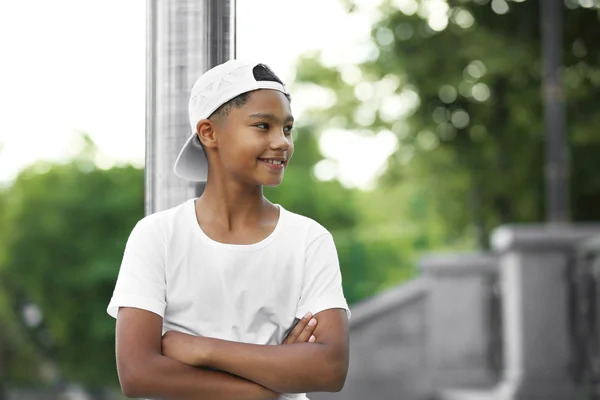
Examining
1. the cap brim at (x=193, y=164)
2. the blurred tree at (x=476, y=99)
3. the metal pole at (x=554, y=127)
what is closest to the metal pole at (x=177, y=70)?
the cap brim at (x=193, y=164)

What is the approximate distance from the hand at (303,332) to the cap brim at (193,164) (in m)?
0.46

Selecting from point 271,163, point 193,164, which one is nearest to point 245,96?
point 271,163

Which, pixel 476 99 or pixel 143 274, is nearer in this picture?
pixel 143 274

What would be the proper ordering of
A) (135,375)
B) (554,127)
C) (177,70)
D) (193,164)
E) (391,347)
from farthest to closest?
(391,347)
(554,127)
(177,70)
(193,164)
(135,375)

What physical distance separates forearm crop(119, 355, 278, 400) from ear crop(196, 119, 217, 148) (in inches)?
20.2

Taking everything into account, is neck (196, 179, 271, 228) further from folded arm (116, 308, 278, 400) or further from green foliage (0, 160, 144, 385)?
green foliage (0, 160, 144, 385)

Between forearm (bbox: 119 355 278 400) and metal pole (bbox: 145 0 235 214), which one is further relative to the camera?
metal pole (bbox: 145 0 235 214)

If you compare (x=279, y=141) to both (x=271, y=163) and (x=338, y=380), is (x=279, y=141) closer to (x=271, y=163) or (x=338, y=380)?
(x=271, y=163)

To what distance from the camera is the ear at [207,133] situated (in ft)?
8.66

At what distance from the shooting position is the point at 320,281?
8.47 feet

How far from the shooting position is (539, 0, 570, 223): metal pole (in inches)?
469

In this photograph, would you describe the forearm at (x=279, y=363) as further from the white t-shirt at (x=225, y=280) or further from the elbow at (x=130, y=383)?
the elbow at (x=130, y=383)

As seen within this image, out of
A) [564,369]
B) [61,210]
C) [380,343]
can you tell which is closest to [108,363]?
[61,210]

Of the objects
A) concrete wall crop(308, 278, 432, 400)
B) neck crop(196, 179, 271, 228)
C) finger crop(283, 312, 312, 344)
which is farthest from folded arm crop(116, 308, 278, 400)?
concrete wall crop(308, 278, 432, 400)
